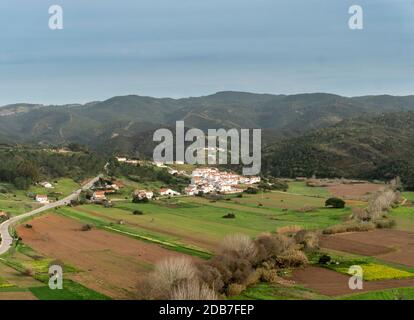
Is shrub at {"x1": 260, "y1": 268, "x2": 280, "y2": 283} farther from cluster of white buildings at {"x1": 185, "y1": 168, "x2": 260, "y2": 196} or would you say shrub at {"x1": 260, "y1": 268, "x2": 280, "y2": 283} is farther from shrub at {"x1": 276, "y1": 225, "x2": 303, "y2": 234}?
cluster of white buildings at {"x1": 185, "y1": 168, "x2": 260, "y2": 196}

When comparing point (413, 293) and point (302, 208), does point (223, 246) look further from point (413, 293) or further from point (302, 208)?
point (302, 208)

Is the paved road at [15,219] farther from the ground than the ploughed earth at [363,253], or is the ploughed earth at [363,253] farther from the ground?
the ploughed earth at [363,253]

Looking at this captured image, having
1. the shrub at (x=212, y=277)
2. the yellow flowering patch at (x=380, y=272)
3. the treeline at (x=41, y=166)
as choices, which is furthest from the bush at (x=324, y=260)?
→ the treeline at (x=41, y=166)

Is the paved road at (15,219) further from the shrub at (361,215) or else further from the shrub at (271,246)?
the shrub at (361,215)

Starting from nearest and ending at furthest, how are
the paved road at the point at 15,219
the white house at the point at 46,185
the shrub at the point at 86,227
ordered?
the paved road at the point at 15,219 → the shrub at the point at 86,227 → the white house at the point at 46,185

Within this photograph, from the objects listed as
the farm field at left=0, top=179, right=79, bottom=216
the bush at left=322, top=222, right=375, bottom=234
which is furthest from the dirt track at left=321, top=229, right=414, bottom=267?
the farm field at left=0, top=179, right=79, bottom=216

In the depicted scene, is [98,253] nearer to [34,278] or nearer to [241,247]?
[34,278]

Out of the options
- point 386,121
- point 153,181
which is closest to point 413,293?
point 153,181
